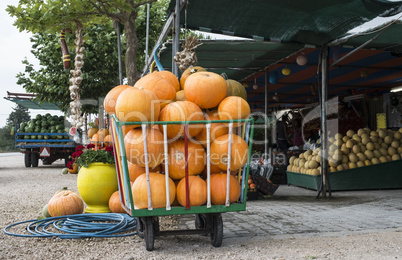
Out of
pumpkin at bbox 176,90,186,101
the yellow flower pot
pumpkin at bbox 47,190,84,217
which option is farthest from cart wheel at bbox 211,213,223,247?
pumpkin at bbox 47,190,84,217

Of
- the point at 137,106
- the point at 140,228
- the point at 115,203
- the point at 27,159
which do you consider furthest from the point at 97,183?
the point at 27,159

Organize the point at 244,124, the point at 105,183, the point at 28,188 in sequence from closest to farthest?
1. the point at 244,124
2. the point at 105,183
3. the point at 28,188

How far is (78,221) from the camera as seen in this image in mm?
4664

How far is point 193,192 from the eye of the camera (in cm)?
348

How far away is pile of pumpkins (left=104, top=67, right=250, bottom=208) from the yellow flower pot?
1.89 metres

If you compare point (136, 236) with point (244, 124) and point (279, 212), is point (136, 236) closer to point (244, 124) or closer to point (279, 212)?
point (244, 124)

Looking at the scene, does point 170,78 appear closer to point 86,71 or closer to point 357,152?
point 357,152

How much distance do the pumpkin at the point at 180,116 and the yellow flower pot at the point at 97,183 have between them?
2260 millimetres

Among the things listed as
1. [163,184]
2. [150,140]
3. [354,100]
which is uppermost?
[354,100]

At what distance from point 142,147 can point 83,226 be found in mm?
1871

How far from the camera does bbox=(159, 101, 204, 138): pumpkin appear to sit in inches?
137

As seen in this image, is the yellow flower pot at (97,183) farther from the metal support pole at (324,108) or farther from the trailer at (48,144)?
the trailer at (48,144)

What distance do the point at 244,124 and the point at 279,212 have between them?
8.39ft

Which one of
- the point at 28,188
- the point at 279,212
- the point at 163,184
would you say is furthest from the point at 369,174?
the point at 28,188
